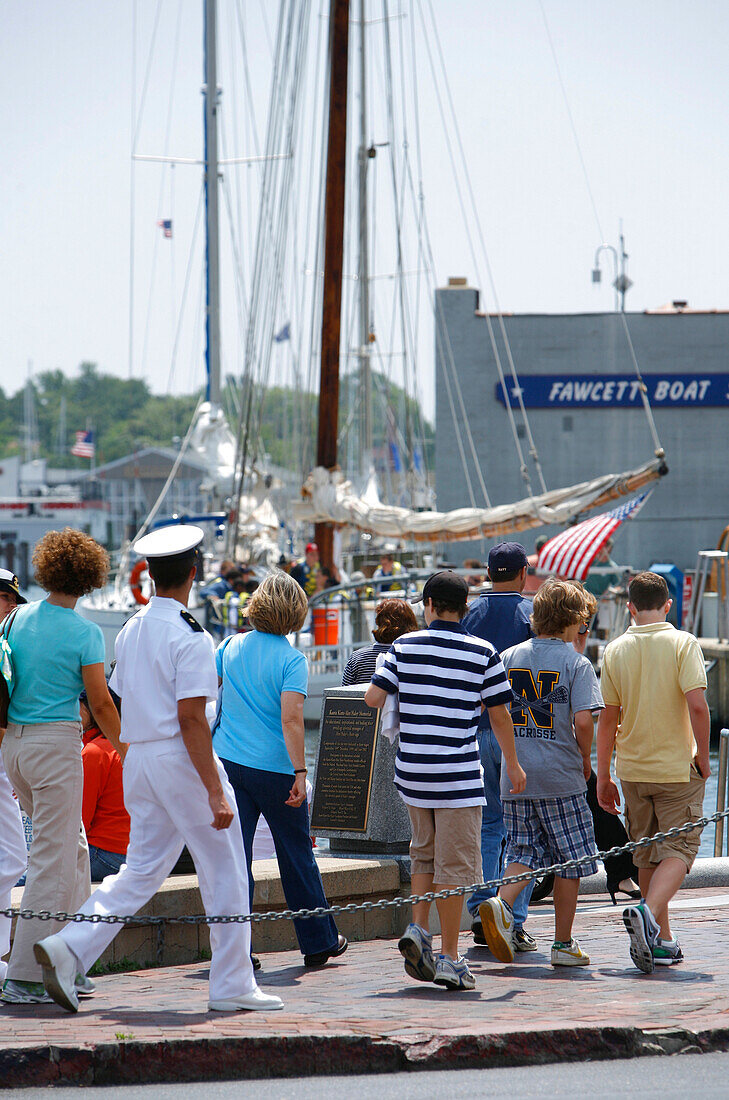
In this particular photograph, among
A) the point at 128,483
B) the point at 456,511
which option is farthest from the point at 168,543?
the point at 128,483

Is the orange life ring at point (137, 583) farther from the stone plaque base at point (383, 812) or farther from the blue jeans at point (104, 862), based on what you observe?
the blue jeans at point (104, 862)

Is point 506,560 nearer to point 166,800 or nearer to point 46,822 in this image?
point 166,800

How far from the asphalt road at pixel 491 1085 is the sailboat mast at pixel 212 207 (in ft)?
83.1

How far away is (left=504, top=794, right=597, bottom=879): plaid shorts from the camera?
589 cm

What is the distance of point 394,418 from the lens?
31531mm

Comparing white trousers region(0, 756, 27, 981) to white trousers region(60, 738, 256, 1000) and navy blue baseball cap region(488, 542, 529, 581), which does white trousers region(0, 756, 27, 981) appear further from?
navy blue baseball cap region(488, 542, 529, 581)

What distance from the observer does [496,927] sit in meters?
5.58

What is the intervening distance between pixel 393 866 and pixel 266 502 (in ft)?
62.0

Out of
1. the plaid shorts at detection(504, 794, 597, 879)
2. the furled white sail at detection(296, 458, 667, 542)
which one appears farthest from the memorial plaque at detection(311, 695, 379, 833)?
the furled white sail at detection(296, 458, 667, 542)

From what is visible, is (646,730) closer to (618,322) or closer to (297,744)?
(297,744)

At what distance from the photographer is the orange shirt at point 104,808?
20.7 ft

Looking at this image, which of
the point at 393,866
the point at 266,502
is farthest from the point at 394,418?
the point at 393,866

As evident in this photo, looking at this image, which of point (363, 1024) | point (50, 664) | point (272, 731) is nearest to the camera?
point (363, 1024)

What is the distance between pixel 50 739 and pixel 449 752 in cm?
163
